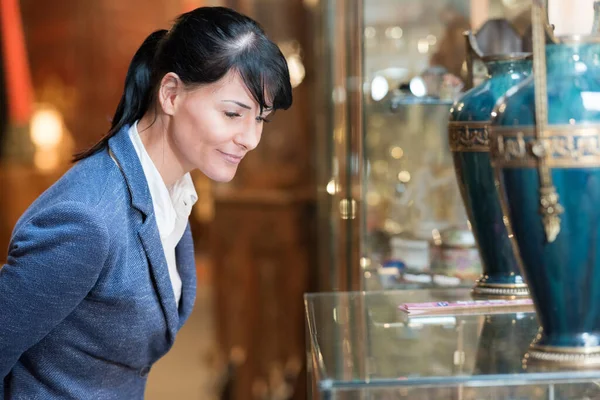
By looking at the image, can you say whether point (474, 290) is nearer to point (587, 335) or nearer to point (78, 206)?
point (587, 335)

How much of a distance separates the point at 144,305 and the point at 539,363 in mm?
701

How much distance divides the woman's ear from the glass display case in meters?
0.83

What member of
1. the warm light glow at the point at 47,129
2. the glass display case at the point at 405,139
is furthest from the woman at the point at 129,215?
the warm light glow at the point at 47,129

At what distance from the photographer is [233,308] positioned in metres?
4.60

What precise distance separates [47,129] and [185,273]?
635cm

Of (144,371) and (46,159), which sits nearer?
(144,371)

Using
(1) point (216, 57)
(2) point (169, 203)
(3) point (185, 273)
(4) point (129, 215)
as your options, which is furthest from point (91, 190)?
(3) point (185, 273)

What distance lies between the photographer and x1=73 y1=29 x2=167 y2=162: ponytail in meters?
1.72

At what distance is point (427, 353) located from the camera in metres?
1.26

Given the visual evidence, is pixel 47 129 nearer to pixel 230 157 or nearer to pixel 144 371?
pixel 144 371

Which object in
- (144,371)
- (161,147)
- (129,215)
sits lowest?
(144,371)

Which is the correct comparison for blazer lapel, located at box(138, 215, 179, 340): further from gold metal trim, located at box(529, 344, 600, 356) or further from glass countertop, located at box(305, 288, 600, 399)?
gold metal trim, located at box(529, 344, 600, 356)

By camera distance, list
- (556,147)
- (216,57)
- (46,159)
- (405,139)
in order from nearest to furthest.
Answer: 1. (556,147)
2. (216,57)
3. (405,139)
4. (46,159)

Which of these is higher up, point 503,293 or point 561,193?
point 561,193
